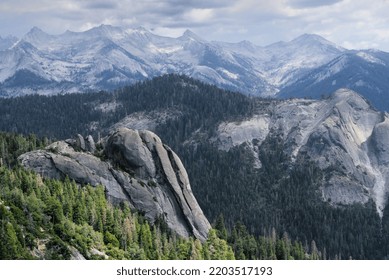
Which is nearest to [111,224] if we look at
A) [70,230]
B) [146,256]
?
[146,256]

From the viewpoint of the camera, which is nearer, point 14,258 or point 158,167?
point 14,258

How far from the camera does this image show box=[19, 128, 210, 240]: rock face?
179m

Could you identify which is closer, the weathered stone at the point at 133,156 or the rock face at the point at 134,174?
the rock face at the point at 134,174

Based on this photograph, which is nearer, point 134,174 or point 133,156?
point 134,174

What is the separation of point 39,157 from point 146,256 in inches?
2634

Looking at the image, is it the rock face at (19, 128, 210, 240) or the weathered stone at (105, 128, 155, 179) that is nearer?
the rock face at (19, 128, 210, 240)

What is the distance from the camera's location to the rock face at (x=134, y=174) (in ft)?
588

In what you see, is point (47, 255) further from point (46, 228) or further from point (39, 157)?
point (39, 157)

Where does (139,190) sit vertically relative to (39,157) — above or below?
below

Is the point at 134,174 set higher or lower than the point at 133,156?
lower

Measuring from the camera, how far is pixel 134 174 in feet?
632

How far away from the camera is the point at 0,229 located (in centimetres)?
9306
